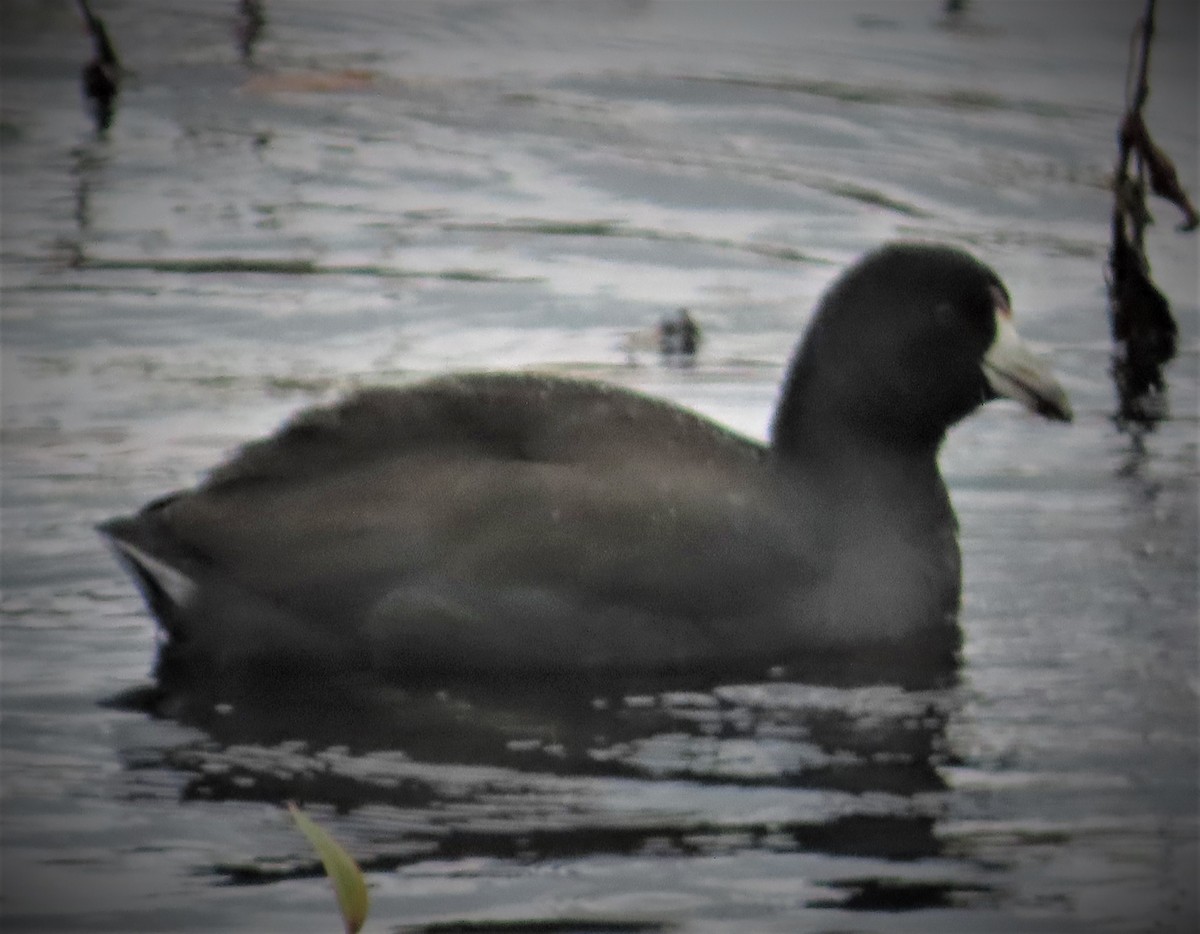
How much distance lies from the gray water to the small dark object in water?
0.53 feet

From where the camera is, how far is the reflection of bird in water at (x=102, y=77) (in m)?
12.6

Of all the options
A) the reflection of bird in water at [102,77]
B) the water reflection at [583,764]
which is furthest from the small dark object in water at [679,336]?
the reflection of bird in water at [102,77]

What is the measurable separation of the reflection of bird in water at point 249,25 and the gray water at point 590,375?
0.10 metres

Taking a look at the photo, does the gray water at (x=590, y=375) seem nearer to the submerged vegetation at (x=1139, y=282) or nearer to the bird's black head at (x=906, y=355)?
the submerged vegetation at (x=1139, y=282)

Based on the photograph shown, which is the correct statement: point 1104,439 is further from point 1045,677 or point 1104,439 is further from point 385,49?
point 385,49

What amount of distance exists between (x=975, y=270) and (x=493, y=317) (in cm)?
319

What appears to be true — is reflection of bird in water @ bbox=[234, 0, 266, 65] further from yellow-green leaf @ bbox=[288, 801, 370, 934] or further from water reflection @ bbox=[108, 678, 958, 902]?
yellow-green leaf @ bbox=[288, 801, 370, 934]

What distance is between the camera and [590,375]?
8.95 metres

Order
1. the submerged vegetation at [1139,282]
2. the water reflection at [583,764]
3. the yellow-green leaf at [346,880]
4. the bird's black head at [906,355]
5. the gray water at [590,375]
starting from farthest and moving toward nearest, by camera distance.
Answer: the submerged vegetation at [1139,282] → the bird's black head at [906,355] → the water reflection at [583,764] → the gray water at [590,375] → the yellow-green leaf at [346,880]

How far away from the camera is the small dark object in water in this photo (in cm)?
937

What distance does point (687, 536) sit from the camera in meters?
6.21

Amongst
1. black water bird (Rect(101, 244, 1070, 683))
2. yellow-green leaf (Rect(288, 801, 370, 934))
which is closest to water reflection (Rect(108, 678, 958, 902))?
black water bird (Rect(101, 244, 1070, 683))

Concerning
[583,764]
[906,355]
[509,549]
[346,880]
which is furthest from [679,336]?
[346,880]

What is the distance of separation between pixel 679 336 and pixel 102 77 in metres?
4.49
